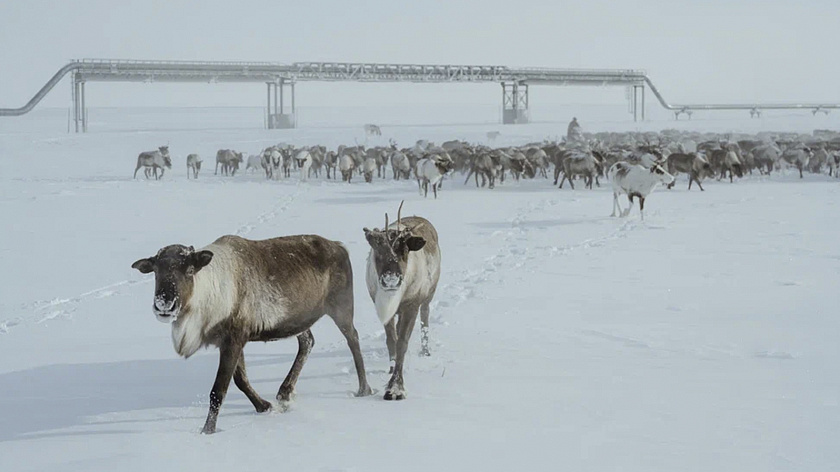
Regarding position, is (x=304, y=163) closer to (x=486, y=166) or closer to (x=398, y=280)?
(x=486, y=166)

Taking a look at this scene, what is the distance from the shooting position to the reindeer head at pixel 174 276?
582cm

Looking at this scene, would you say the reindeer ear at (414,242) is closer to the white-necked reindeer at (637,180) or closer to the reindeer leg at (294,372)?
the reindeer leg at (294,372)

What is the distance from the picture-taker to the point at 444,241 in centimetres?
1688

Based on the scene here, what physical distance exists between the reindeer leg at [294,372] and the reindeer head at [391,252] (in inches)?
31.6

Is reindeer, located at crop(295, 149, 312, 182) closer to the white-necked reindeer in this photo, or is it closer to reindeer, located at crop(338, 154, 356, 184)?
reindeer, located at crop(338, 154, 356, 184)

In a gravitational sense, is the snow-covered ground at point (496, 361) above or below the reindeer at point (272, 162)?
below

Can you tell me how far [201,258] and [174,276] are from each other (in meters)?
0.20

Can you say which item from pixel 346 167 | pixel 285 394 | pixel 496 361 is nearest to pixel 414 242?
pixel 285 394

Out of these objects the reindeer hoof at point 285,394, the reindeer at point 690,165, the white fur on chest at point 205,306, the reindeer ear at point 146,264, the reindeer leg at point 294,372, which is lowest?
the reindeer hoof at point 285,394

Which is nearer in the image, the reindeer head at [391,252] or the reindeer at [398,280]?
the reindeer head at [391,252]

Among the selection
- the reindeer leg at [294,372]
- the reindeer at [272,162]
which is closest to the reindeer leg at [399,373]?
the reindeer leg at [294,372]

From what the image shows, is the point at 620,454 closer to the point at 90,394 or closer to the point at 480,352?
the point at 480,352

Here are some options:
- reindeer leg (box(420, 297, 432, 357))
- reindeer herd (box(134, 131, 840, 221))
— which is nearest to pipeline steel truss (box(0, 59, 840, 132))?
reindeer herd (box(134, 131, 840, 221))

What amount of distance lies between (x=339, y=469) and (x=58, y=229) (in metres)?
14.7
